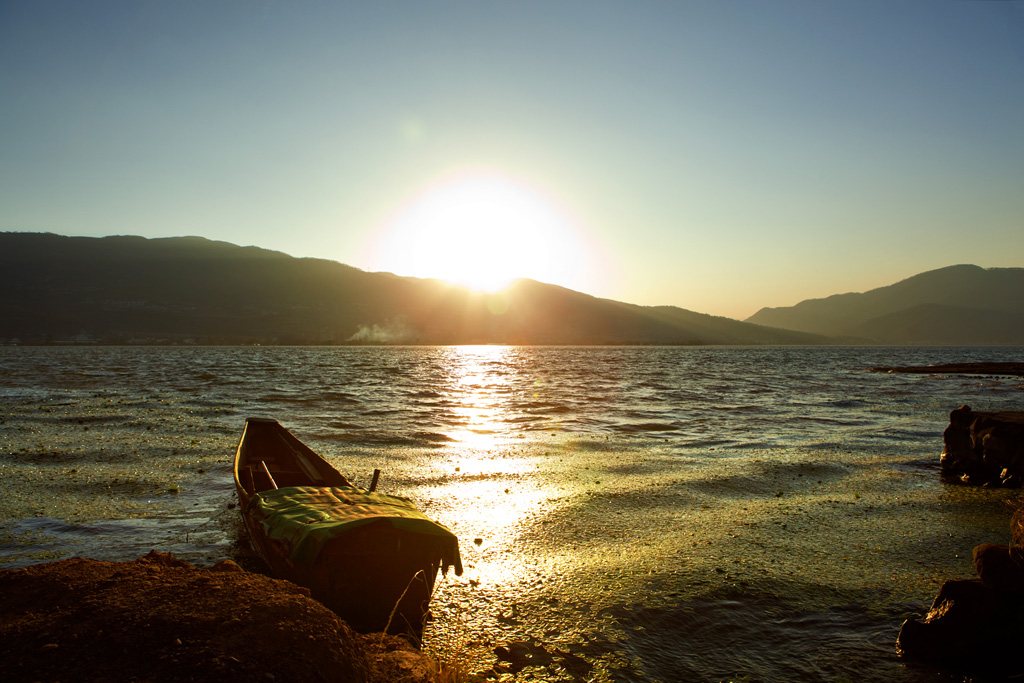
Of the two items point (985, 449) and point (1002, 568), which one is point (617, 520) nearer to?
point (1002, 568)

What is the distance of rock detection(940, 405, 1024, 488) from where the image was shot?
1277 centimetres

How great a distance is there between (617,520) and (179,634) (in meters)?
7.73

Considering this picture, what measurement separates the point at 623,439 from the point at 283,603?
1604 cm

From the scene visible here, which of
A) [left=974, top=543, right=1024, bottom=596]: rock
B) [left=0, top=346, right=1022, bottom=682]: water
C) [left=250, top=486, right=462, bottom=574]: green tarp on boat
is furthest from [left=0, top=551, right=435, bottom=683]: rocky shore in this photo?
[left=974, top=543, right=1024, bottom=596]: rock

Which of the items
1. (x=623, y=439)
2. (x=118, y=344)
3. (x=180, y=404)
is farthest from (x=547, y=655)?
(x=118, y=344)

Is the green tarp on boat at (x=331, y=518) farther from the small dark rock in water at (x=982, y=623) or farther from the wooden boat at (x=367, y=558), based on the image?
the small dark rock in water at (x=982, y=623)

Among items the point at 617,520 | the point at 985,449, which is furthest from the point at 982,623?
the point at 985,449

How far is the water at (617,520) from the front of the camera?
614 cm

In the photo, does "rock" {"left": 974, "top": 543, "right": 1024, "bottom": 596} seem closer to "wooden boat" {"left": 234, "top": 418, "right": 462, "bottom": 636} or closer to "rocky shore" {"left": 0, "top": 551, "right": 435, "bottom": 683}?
"wooden boat" {"left": 234, "top": 418, "right": 462, "bottom": 636}

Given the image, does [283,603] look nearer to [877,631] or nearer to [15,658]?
[15,658]

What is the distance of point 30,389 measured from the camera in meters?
37.2

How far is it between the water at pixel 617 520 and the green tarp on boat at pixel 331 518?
1.18 metres

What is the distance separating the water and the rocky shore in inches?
62.6

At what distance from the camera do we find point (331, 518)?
614 cm
